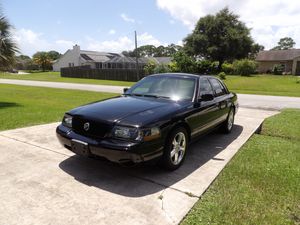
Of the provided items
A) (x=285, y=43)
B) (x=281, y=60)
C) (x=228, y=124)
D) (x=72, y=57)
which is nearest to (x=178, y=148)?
(x=228, y=124)

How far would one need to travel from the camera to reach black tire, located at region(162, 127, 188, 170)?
3910 millimetres

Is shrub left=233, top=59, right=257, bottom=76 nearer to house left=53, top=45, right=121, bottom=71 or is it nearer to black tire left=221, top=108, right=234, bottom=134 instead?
house left=53, top=45, right=121, bottom=71

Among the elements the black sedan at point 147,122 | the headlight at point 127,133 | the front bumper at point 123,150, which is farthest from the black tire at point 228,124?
the headlight at point 127,133

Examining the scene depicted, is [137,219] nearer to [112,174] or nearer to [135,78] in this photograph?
[112,174]

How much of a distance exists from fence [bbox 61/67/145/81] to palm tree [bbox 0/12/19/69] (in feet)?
68.5

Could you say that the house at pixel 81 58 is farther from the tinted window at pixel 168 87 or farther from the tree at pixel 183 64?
the tinted window at pixel 168 87

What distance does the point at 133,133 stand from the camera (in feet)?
11.4

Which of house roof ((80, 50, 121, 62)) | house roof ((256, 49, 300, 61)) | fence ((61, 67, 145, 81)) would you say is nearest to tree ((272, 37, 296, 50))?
house roof ((256, 49, 300, 61))

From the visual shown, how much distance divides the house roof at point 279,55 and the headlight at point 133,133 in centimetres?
5290

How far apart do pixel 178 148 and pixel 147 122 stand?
36.5 inches

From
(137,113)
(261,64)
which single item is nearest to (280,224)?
Result: (137,113)

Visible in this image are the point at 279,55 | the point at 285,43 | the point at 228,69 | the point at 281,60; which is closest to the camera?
the point at 228,69

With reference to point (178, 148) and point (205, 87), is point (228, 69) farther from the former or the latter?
point (178, 148)

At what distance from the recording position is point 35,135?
18.8ft
